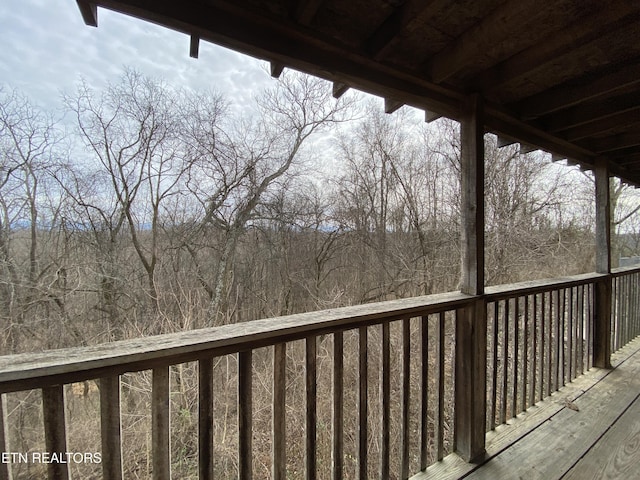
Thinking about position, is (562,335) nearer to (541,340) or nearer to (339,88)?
(541,340)

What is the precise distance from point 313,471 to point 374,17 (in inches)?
78.2

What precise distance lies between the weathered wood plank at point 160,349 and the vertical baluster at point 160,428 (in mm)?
112

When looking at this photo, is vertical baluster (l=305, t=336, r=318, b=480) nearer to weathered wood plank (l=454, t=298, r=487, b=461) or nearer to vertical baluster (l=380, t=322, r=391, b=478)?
vertical baluster (l=380, t=322, r=391, b=478)

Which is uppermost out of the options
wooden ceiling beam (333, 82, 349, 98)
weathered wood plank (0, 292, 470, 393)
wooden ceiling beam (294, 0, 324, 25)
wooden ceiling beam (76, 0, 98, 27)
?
wooden ceiling beam (294, 0, 324, 25)

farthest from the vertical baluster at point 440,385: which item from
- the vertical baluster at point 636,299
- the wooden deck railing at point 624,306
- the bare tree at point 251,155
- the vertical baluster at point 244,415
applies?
the bare tree at point 251,155

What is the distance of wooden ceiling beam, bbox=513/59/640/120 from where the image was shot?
1.48 m

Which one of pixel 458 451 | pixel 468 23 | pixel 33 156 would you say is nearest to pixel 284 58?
pixel 468 23

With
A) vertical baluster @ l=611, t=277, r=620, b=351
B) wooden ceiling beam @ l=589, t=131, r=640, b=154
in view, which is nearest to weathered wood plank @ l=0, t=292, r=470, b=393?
wooden ceiling beam @ l=589, t=131, r=640, b=154

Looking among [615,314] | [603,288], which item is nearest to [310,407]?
[603,288]

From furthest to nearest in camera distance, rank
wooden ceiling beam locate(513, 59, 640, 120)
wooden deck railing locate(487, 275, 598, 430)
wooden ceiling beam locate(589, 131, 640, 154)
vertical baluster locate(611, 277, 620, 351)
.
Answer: vertical baluster locate(611, 277, 620, 351), wooden ceiling beam locate(589, 131, 640, 154), wooden deck railing locate(487, 275, 598, 430), wooden ceiling beam locate(513, 59, 640, 120)

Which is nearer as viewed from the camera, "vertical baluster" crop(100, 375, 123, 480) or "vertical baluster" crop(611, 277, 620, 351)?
"vertical baluster" crop(100, 375, 123, 480)

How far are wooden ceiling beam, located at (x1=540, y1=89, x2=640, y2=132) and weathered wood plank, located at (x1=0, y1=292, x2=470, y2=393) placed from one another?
1977mm

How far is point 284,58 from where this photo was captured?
46.8 inches

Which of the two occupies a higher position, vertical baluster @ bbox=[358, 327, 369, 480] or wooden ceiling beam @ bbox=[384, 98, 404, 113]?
wooden ceiling beam @ bbox=[384, 98, 404, 113]
